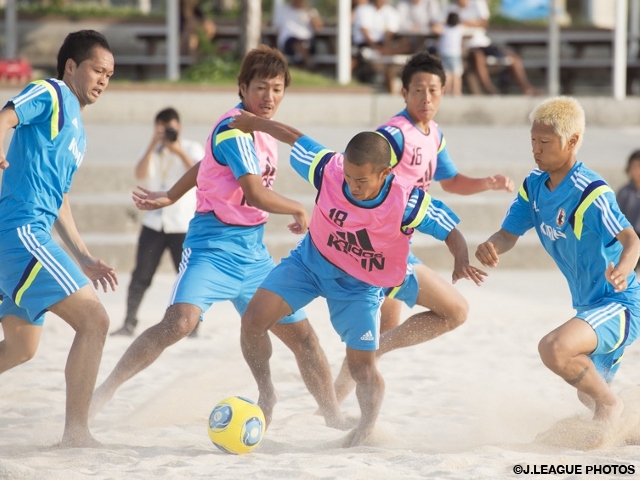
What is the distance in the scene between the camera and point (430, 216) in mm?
4742

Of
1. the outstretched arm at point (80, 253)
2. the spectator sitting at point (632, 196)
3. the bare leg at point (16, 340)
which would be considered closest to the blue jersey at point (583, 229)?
the outstretched arm at point (80, 253)

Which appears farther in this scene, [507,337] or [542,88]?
[542,88]

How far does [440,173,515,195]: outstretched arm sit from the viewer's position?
581 centimetres

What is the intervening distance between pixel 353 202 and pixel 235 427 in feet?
4.05

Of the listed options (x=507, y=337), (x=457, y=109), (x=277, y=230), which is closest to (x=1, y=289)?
(x=507, y=337)

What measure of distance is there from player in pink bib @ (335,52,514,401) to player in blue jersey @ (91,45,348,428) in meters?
A: 0.56

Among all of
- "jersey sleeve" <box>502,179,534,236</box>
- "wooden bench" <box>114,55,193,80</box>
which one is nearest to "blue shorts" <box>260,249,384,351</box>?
"jersey sleeve" <box>502,179,534,236</box>

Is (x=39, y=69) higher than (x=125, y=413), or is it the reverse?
(x=39, y=69)

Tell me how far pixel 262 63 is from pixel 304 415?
2.09 metres

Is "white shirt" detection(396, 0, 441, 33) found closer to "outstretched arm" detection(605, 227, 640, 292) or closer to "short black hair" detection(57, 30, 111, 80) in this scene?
"short black hair" detection(57, 30, 111, 80)

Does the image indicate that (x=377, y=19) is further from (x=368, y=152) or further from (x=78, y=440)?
(x=78, y=440)

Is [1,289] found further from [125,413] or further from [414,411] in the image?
[414,411]

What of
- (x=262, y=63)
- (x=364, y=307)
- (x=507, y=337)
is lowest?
(x=507, y=337)

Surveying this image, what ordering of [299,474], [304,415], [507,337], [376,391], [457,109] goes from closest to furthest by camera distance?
[299,474] < [376,391] < [304,415] < [507,337] < [457,109]
